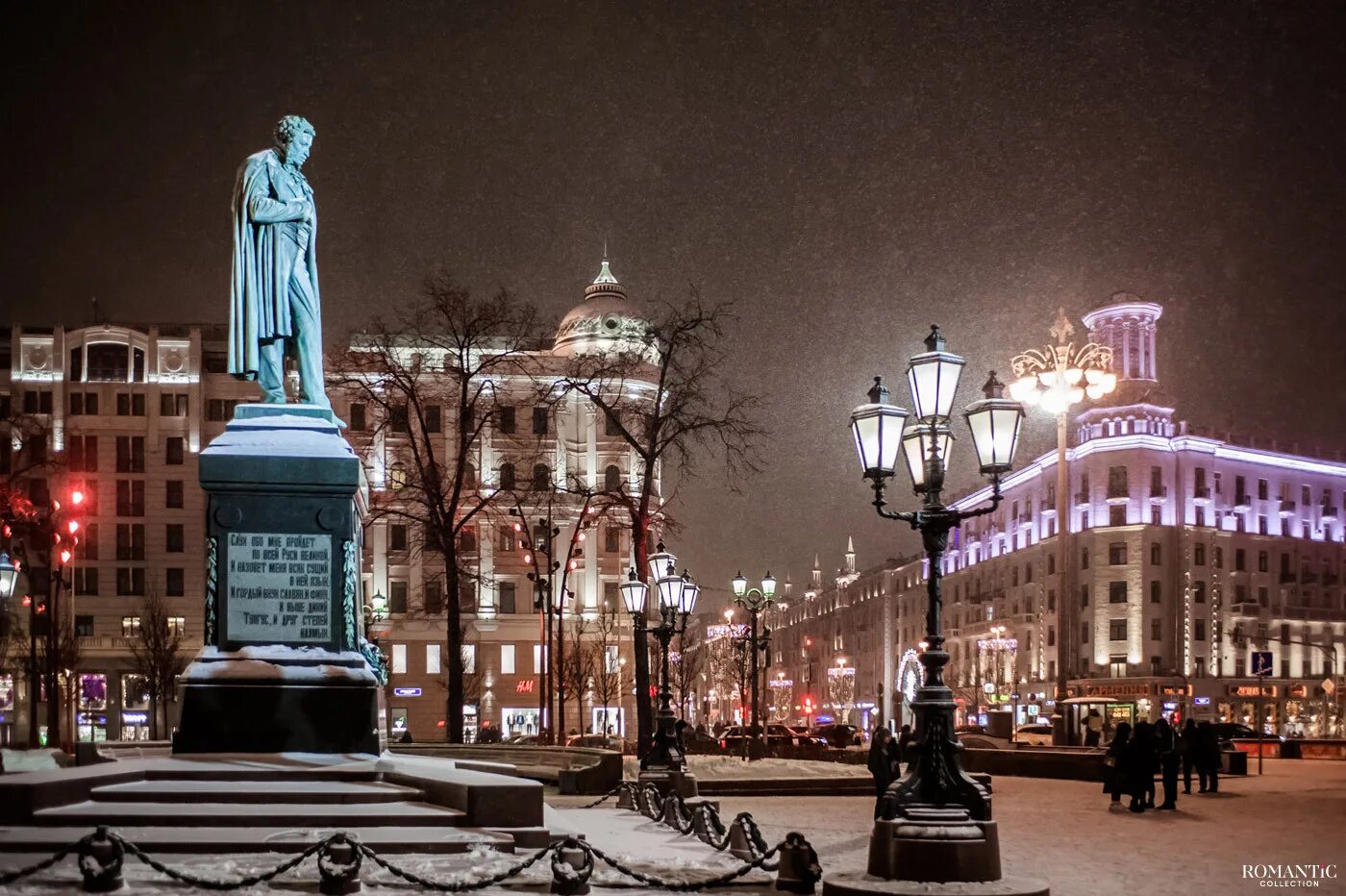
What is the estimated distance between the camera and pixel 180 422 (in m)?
83.1

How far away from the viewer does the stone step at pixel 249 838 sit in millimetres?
13352

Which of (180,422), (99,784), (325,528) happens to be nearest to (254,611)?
(325,528)

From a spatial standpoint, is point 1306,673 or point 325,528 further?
point 1306,673

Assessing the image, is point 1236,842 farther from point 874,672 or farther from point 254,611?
point 874,672

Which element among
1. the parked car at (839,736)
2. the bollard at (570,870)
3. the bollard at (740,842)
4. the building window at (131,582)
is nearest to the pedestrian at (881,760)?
the bollard at (740,842)

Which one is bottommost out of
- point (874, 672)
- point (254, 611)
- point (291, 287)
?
point (874, 672)

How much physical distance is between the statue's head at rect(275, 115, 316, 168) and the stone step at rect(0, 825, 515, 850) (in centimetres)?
786

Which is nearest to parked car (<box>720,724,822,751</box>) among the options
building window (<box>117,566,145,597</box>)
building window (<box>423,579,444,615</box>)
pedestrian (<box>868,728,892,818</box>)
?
building window (<box>423,579,444,615</box>)

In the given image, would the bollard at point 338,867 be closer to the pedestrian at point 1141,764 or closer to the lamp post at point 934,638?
the lamp post at point 934,638

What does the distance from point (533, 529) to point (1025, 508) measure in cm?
4434

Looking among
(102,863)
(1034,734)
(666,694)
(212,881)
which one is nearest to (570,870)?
(212,881)

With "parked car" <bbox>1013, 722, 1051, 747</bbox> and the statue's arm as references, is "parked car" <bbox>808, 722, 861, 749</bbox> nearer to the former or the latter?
"parked car" <bbox>1013, 722, 1051, 747</bbox>

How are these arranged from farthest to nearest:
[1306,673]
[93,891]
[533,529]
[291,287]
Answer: [1306,673] < [533,529] < [291,287] < [93,891]

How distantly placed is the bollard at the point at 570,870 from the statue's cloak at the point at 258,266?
7932mm
